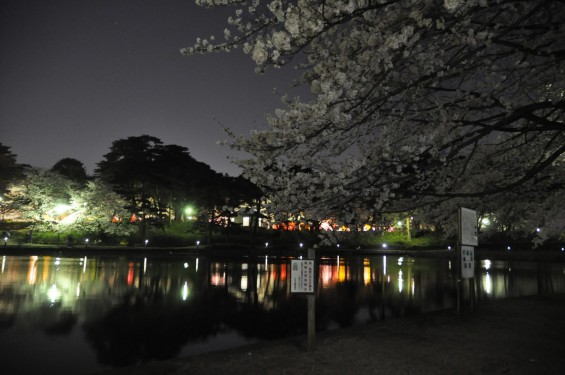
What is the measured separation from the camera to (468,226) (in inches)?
394

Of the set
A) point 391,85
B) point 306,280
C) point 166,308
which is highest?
point 391,85

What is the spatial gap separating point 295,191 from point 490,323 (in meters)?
5.50

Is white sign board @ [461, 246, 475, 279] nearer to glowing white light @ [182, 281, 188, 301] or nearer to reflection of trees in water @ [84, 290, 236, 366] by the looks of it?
reflection of trees in water @ [84, 290, 236, 366]

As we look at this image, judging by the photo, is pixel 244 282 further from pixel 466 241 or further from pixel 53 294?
pixel 466 241

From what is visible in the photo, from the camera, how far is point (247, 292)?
15047 millimetres

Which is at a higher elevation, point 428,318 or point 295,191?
point 295,191

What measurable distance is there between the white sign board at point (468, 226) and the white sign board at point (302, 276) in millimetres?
4726

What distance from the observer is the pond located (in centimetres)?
770

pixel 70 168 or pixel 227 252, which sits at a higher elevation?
pixel 70 168

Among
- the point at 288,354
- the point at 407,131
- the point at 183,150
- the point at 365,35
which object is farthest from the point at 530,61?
the point at 183,150

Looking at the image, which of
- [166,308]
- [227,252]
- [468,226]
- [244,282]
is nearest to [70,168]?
[227,252]

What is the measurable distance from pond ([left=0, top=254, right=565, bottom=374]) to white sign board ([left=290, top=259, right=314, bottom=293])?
250 cm

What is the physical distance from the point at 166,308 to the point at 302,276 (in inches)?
249

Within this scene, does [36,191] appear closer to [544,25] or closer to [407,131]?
[407,131]
